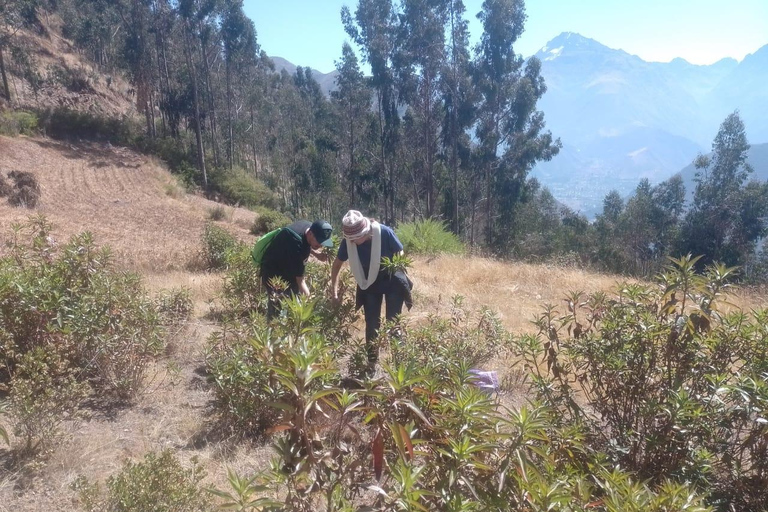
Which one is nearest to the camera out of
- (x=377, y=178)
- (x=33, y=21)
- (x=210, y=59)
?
(x=377, y=178)

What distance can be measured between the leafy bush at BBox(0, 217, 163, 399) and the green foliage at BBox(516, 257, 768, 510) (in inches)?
95.8

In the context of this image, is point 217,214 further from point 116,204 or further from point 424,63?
point 424,63

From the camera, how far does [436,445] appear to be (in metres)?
1.68

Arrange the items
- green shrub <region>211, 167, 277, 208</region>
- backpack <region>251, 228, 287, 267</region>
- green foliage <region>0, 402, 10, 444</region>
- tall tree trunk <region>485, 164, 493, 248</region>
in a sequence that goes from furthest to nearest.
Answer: tall tree trunk <region>485, 164, 493, 248</region> → green shrub <region>211, 167, 277, 208</region> → backpack <region>251, 228, 287, 267</region> → green foliage <region>0, 402, 10, 444</region>

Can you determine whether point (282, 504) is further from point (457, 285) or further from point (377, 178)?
point (377, 178)

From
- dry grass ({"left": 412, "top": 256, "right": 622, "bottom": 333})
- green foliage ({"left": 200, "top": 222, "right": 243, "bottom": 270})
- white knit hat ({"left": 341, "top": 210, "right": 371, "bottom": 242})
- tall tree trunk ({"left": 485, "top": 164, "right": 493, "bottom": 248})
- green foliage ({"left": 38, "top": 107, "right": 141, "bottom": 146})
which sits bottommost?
tall tree trunk ({"left": 485, "top": 164, "right": 493, "bottom": 248})

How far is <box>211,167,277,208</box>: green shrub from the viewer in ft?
84.3

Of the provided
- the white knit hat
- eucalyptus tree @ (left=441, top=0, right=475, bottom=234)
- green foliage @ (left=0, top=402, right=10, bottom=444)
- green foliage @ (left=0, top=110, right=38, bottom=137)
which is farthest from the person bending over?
green foliage @ (left=0, top=110, right=38, bottom=137)

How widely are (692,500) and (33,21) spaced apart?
4395cm

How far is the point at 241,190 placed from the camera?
26.3 meters

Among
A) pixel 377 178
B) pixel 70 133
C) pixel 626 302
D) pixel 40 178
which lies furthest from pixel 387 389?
pixel 70 133

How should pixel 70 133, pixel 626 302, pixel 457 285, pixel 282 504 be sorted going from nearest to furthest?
pixel 282 504 < pixel 626 302 < pixel 457 285 < pixel 70 133

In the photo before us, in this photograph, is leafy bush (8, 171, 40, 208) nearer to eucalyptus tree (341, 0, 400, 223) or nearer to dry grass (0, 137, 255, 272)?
dry grass (0, 137, 255, 272)

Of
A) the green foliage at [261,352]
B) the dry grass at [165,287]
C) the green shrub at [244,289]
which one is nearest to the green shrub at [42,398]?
the dry grass at [165,287]
